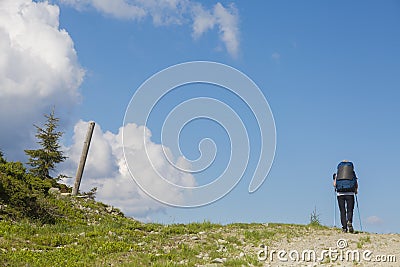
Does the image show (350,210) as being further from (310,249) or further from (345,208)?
(310,249)

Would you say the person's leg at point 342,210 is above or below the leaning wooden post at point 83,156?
below

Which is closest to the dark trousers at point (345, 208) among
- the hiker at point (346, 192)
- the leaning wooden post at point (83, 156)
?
the hiker at point (346, 192)

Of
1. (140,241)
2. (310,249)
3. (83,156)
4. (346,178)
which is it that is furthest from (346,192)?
(83,156)

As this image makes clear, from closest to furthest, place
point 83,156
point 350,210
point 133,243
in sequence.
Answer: point 133,243 < point 350,210 < point 83,156

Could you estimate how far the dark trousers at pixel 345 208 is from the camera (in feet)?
56.1

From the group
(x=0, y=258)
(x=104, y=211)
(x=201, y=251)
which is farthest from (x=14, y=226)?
(x=104, y=211)

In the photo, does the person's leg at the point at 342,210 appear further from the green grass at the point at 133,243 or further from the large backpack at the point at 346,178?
the green grass at the point at 133,243

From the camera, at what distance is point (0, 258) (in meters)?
12.2

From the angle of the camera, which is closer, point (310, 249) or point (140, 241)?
point (310, 249)

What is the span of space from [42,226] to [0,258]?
5.49 metres

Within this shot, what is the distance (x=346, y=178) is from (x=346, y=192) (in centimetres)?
49

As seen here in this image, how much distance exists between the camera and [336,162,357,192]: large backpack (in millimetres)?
17172

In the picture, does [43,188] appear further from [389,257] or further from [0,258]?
[389,257]

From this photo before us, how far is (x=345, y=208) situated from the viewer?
1734cm
